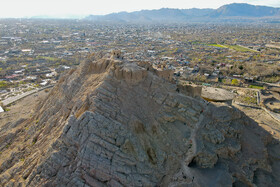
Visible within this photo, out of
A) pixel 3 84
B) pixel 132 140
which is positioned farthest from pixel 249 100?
pixel 3 84

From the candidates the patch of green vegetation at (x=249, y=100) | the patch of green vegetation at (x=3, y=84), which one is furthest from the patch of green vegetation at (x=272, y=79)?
the patch of green vegetation at (x=3, y=84)

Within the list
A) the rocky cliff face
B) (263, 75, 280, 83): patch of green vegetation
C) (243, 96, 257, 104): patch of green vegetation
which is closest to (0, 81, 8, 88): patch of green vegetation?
the rocky cliff face

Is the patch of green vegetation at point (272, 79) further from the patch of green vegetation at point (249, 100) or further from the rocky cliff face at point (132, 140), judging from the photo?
the rocky cliff face at point (132, 140)

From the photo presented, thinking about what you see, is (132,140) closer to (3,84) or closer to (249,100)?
(249,100)

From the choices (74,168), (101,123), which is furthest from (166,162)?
(74,168)

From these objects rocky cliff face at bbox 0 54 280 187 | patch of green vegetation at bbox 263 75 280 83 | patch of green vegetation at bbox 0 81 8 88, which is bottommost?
patch of green vegetation at bbox 0 81 8 88

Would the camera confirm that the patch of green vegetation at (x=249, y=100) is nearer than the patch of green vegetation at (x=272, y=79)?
Yes

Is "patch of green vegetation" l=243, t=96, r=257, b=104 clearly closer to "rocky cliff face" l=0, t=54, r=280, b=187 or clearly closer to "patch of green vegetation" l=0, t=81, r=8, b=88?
"rocky cliff face" l=0, t=54, r=280, b=187

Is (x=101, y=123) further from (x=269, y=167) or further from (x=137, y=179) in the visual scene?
(x=269, y=167)
